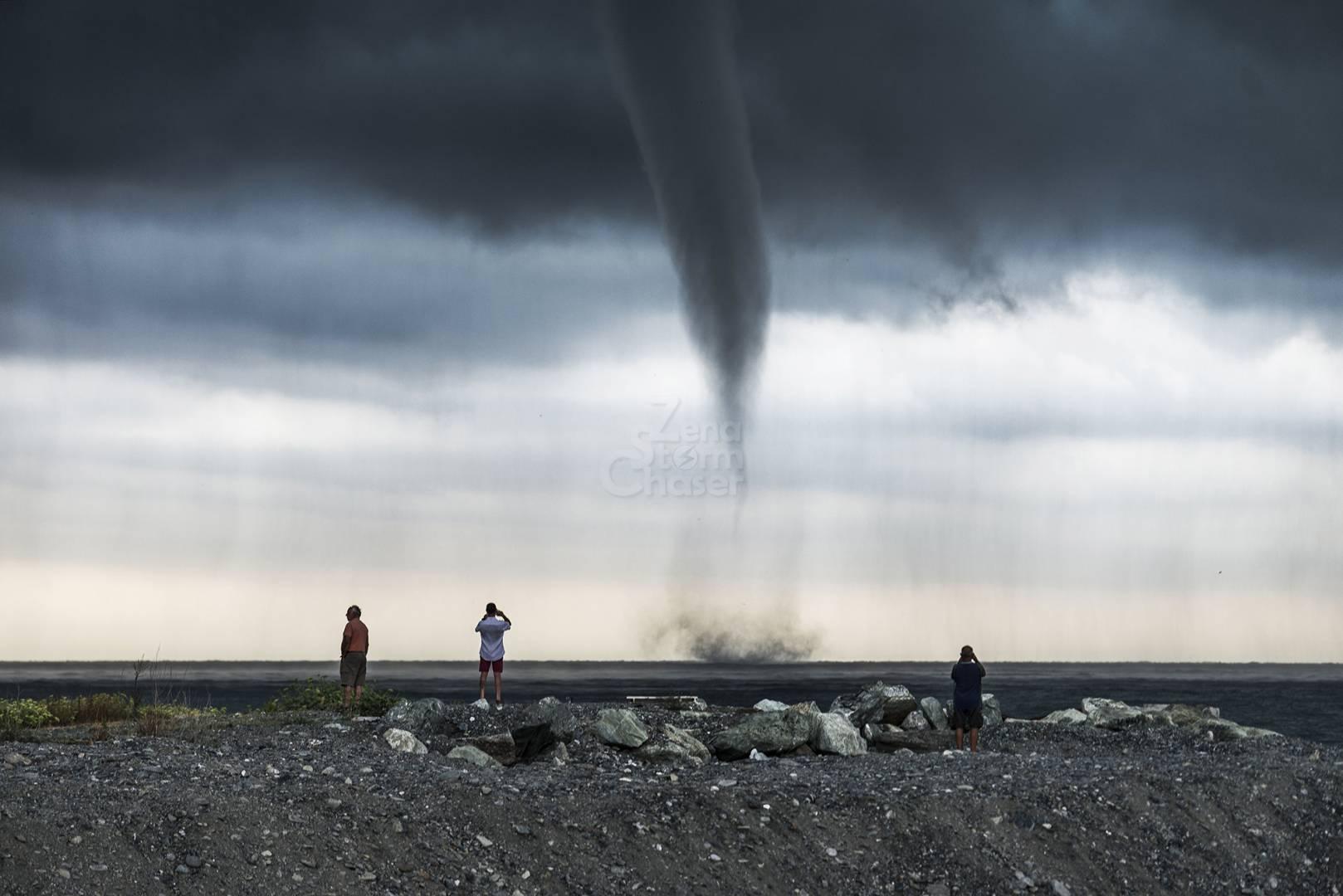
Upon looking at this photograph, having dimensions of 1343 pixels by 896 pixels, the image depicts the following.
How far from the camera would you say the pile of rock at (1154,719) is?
1161 inches

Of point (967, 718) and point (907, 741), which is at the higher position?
point (967, 718)

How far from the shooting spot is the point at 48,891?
1542 cm

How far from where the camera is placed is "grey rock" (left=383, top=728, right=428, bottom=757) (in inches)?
949

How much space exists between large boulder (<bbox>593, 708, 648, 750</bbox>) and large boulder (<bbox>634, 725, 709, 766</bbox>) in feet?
0.61

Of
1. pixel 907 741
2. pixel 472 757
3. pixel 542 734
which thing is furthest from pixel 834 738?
pixel 472 757

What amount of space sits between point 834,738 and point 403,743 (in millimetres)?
8252

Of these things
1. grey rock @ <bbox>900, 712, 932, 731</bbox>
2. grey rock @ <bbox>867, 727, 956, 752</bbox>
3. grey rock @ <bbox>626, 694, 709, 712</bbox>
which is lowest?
grey rock @ <bbox>867, 727, 956, 752</bbox>

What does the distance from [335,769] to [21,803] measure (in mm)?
4663

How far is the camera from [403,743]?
24328 mm

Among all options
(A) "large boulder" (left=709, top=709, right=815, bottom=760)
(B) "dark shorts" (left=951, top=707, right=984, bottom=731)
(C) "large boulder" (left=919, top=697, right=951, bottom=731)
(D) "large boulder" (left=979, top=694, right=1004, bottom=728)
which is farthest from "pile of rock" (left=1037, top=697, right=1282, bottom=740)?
(A) "large boulder" (left=709, top=709, right=815, bottom=760)

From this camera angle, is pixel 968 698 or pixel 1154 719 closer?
pixel 968 698

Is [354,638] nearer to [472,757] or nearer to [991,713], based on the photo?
[472,757]

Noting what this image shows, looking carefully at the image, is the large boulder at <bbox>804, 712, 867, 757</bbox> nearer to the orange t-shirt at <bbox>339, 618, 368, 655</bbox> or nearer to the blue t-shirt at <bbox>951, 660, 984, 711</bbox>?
the blue t-shirt at <bbox>951, 660, 984, 711</bbox>

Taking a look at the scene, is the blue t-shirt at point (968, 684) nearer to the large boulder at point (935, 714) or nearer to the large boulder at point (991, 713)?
the large boulder at point (935, 714)
